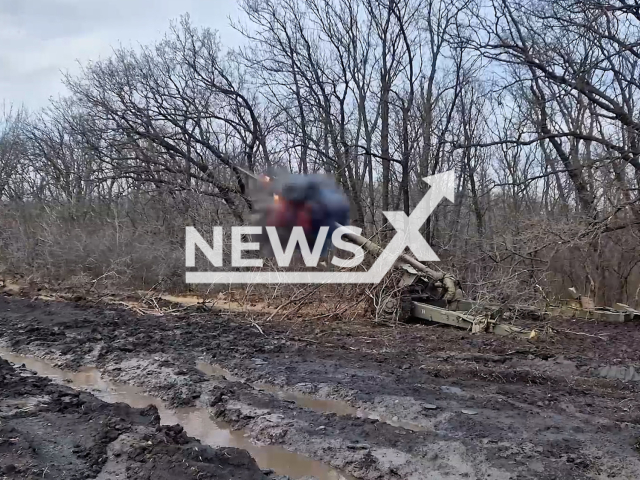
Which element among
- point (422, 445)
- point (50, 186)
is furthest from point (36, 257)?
point (422, 445)

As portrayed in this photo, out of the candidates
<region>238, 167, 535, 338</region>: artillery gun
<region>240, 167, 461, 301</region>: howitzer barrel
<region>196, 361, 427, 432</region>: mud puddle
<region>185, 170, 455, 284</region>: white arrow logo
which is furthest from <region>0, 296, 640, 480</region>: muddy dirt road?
<region>185, 170, 455, 284</region>: white arrow logo

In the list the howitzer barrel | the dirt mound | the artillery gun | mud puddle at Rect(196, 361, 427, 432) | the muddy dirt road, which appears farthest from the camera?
the howitzer barrel

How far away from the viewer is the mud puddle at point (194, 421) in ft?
16.5

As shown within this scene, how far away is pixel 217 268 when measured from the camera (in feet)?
45.7

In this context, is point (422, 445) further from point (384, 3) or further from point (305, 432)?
point (384, 3)

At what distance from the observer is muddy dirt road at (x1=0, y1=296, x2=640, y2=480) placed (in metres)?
4.95

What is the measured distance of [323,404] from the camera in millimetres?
6621

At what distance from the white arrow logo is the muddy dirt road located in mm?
970

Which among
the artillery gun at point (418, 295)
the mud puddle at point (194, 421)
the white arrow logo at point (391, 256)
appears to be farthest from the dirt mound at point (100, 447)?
the artillery gun at point (418, 295)

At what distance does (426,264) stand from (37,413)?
8.12 metres

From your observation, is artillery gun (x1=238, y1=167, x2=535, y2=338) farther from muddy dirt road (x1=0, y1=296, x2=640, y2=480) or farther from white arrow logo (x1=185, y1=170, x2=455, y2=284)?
muddy dirt road (x1=0, y1=296, x2=640, y2=480)

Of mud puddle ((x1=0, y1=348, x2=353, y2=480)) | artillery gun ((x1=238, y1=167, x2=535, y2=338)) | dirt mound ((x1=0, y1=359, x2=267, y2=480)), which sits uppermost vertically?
artillery gun ((x1=238, y1=167, x2=535, y2=338))

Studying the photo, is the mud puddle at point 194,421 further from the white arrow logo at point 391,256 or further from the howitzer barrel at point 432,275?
the howitzer barrel at point 432,275

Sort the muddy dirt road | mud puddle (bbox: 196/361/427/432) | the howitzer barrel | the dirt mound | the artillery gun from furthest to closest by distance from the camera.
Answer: the howitzer barrel → the artillery gun → mud puddle (bbox: 196/361/427/432) → the muddy dirt road → the dirt mound
